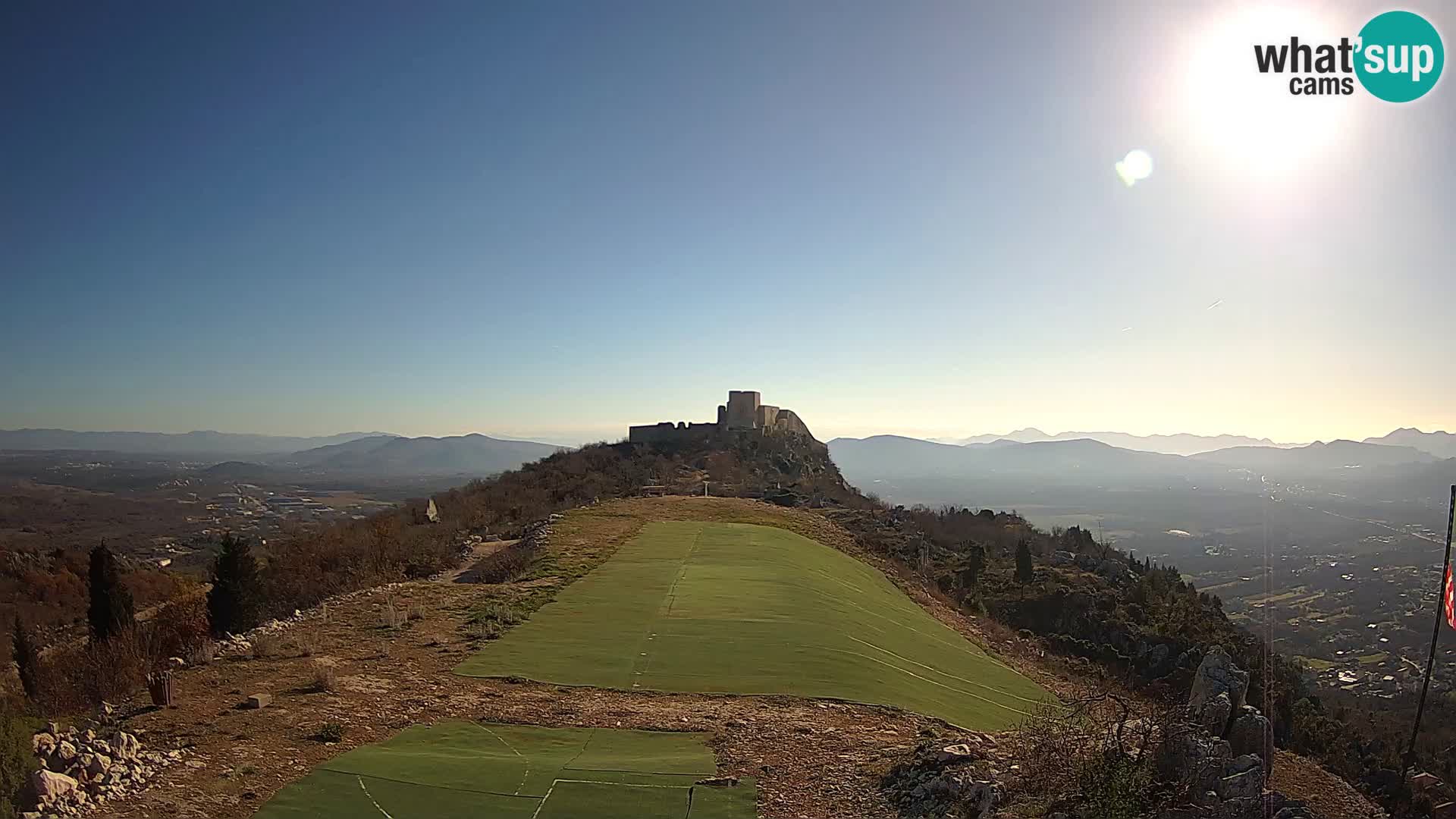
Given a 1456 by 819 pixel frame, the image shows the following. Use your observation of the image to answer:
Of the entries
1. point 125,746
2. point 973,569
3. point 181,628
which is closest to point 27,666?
point 181,628

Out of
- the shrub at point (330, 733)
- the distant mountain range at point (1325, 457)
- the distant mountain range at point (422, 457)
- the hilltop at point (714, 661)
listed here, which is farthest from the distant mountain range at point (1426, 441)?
the distant mountain range at point (422, 457)

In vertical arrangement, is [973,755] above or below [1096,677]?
above

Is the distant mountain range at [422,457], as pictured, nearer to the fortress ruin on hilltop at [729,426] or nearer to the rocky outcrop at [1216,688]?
the fortress ruin on hilltop at [729,426]

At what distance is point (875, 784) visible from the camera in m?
7.72

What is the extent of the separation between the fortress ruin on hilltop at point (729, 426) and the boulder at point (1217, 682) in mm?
51234

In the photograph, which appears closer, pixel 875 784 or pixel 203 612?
pixel 875 784

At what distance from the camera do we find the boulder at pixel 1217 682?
26.3 feet

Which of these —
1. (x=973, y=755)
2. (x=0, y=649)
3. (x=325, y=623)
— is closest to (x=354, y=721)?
(x=325, y=623)

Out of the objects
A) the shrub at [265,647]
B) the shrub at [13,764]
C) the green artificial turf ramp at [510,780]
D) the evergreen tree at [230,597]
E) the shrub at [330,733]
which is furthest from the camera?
the evergreen tree at [230,597]

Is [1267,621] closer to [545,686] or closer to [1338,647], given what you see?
[1338,647]

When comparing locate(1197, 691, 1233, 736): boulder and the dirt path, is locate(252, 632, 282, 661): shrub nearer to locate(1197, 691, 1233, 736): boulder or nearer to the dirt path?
the dirt path

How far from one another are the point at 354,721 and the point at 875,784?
6.29 m

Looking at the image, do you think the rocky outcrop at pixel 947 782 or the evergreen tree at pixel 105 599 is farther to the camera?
the evergreen tree at pixel 105 599

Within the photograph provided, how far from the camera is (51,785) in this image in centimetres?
624
